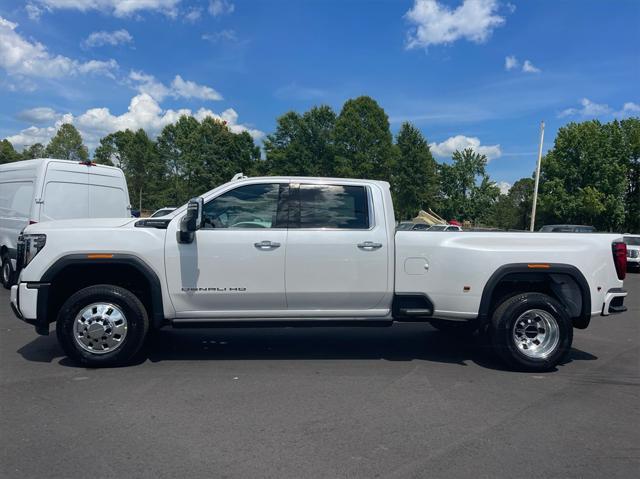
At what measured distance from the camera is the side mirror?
522cm

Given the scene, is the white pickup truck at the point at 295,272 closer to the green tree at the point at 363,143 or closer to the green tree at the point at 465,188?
the green tree at the point at 363,143

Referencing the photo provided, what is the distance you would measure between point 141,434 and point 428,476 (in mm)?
2102

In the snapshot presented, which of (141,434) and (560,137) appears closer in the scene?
(141,434)

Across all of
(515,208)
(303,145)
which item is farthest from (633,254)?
(515,208)

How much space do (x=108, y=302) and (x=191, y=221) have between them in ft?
4.14

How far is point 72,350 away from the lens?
5414 mm

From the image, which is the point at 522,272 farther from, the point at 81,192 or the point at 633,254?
the point at 633,254

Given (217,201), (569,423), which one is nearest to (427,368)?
(569,423)

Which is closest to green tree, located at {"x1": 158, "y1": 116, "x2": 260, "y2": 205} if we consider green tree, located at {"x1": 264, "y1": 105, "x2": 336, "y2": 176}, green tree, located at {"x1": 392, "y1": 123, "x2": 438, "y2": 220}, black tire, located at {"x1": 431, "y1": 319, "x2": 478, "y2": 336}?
green tree, located at {"x1": 264, "y1": 105, "x2": 336, "y2": 176}

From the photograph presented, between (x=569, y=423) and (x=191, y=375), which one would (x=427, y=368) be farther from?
(x=191, y=375)

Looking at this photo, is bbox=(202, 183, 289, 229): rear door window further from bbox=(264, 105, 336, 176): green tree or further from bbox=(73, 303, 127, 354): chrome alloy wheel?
bbox=(264, 105, 336, 176): green tree

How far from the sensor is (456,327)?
22.6 ft

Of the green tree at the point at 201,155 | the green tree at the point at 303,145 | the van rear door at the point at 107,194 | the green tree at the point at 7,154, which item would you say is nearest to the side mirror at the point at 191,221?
the van rear door at the point at 107,194

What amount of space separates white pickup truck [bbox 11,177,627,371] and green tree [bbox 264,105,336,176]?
4428 cm
